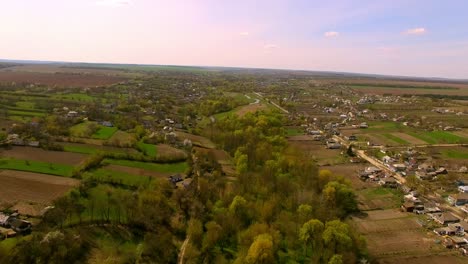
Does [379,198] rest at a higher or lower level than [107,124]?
lower

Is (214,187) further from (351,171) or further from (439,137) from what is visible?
(439,137)

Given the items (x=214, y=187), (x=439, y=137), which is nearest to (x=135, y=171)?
(x=214, y=187)

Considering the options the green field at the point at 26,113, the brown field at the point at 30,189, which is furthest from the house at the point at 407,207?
the green field at the point at 26,113

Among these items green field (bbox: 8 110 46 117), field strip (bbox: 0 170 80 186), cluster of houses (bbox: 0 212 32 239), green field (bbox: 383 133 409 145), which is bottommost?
cluster of houses (bbox: 0 212 32 239)

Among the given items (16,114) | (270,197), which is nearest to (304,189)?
(270,197)

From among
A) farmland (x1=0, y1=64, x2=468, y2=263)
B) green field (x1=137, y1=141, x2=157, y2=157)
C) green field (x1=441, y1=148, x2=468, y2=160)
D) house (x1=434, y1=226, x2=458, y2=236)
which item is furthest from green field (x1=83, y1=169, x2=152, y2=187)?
green field (x1=441, y1=148, x2=468, y2=160)

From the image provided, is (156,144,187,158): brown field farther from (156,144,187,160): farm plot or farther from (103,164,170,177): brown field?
(103,164,170,177): brown field

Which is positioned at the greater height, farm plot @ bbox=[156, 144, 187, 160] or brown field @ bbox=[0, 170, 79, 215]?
farm plot @ bbox=[156, 144, 187, 160]

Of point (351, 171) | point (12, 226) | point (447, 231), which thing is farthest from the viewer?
point (351, 171)
